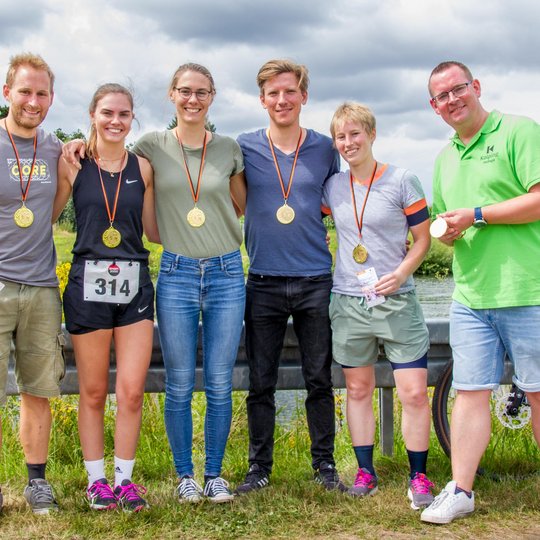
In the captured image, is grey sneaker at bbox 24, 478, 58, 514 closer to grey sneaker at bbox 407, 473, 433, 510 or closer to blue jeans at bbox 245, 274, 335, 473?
blue jeans at bbox 245, 274, 335, 473

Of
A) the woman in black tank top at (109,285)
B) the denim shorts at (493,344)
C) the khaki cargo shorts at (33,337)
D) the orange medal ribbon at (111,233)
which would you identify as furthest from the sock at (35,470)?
the denim shorts at (493,344)

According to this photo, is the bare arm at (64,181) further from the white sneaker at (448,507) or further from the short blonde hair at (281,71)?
the white sneaker at (448,507)

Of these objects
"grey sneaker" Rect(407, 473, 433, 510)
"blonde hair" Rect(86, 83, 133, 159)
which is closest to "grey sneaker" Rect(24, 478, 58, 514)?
"blonde hair" Rect(86, 83, 133, 159)

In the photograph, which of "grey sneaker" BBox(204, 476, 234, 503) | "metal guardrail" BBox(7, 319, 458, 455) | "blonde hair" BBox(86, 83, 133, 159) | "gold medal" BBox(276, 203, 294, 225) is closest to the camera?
"blonde hair" BBox(86, 83, 133, 159)

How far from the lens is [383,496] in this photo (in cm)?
407

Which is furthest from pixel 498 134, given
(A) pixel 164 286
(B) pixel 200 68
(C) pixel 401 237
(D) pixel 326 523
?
(D) pixel 326 523

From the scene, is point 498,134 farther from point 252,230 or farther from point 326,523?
point 326,523

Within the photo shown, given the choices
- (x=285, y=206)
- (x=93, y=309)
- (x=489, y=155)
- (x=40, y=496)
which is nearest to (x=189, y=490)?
(x=40, y=496)

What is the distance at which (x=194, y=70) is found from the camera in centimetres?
401

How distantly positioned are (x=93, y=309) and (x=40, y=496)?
1.02 m

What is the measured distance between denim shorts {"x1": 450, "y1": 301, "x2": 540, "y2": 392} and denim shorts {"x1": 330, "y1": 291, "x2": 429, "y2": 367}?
20cm

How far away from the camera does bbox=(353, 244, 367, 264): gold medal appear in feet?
13.1

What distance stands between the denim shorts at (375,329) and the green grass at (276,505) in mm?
751

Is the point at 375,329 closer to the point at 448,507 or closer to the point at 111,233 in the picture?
the point at 448,507
